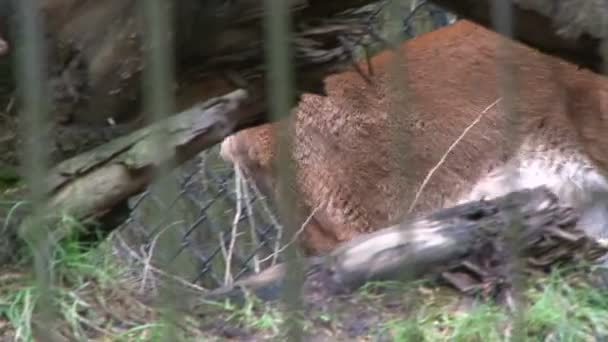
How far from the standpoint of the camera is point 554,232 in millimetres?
1703

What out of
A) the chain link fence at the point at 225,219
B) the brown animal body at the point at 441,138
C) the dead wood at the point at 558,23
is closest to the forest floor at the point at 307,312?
the dead wood at the point at 558,23

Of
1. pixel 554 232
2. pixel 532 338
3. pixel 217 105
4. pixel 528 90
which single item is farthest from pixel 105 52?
pixel 528 90

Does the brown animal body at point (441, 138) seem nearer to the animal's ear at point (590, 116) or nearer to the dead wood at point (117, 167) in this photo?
the animal's ear at point (590, 116)

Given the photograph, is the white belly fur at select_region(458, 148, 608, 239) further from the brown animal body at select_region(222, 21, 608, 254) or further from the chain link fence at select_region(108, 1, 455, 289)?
the chain link fence at select_region(108, 1, 455, 289)

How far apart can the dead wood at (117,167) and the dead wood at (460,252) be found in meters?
0.27

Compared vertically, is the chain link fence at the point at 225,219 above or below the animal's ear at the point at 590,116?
below

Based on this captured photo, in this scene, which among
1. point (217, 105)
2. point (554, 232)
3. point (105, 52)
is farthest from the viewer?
point (554, 232)

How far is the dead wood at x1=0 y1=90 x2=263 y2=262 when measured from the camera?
124 cm

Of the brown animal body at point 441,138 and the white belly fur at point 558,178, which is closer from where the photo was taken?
the white belly fur at point 558,178

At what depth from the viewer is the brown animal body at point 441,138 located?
2.40 metres

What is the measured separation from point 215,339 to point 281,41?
2.02 ft

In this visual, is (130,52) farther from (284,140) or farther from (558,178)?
(558,178)

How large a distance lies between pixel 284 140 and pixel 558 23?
1.98ft

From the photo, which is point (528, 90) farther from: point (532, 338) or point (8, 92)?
point (8, 92)
